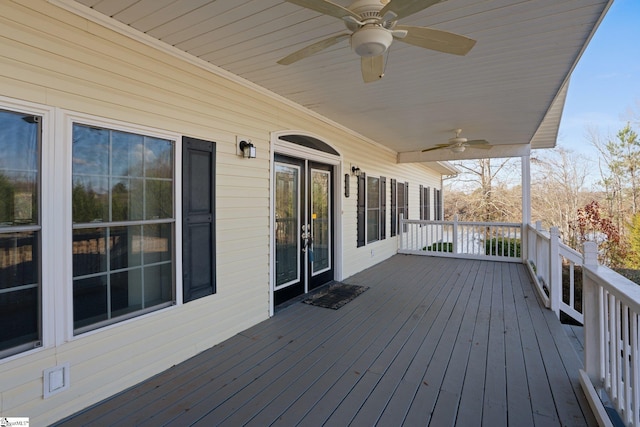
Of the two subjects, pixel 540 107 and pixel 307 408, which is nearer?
pixel 307 408

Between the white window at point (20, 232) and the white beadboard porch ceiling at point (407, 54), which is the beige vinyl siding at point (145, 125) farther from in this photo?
the white beadboard porch ceiling at point (407, 54)

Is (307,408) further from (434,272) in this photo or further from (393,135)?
(393,135)

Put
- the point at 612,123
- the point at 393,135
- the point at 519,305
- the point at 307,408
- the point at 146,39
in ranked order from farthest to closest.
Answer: the point at 612,123, the point at 393,135, the point at 519,305, the point at 146,39, the point at 307,408

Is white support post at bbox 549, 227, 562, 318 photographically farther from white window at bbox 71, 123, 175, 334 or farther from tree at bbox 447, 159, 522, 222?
tree at bbox 447, 159, 522, 222

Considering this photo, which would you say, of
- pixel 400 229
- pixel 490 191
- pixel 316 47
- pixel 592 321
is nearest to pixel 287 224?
pixel 316 47

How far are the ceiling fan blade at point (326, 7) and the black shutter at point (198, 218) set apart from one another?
1.75m

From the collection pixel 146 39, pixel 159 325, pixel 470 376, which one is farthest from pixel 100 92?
pixel 470 376

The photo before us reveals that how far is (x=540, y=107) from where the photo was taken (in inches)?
173

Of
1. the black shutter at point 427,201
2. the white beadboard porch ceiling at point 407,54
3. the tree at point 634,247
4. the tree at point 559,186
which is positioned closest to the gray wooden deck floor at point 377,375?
the white beadboard porch ceiling at point 407,54

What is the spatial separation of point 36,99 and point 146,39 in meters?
1.00

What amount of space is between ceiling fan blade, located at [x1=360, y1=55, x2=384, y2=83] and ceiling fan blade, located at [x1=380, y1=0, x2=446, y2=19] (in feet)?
1.81

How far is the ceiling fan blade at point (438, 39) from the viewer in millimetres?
1832

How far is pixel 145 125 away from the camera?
2555 millimetres

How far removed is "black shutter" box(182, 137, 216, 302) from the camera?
9.45ft
